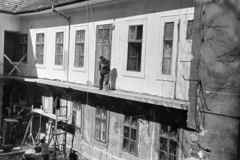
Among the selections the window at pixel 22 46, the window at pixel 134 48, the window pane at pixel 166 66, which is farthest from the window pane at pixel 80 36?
the window at pixel 22 46

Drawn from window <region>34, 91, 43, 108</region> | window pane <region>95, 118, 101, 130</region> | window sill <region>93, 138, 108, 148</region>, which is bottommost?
window sill <region>93, 138, 108, 148</region>

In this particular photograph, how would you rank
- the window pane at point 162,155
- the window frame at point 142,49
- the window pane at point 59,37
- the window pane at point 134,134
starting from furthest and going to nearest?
the window pane at point 59,37 < the window pane at point 134,134 < the window frame at point 142,49 < the window pane at point 162,155

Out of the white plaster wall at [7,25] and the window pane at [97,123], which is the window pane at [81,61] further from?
the white plaster wall at [7,25]

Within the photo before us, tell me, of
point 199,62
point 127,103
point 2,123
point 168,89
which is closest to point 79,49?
point 127,103

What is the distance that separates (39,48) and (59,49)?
217cm

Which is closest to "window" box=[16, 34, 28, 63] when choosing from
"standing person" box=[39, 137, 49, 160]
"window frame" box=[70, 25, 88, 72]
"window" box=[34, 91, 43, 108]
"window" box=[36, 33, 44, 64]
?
"window" box=[36, 33, 44, 64]

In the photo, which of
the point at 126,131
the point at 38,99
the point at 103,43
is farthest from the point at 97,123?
the point at 38,99

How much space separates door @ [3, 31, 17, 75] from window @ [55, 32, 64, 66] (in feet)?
13.4

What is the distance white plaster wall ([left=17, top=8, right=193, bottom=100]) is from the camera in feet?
29.7

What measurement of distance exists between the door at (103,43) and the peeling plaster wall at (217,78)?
22.3 feet

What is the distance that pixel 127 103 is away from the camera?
11.0 metres

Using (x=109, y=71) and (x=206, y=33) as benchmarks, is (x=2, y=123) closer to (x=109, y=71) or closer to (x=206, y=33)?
(x=109, y=71)

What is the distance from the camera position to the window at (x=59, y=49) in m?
15.0

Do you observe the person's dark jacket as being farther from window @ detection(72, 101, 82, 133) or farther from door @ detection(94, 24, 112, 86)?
window @ detection(72, 101, 82, 133)
